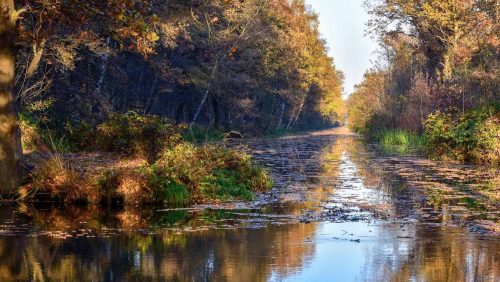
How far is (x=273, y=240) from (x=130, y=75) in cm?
3360

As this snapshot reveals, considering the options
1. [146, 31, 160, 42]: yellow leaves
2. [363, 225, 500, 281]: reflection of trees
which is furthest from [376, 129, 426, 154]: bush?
[363, 225, 500, 281]: reflection of trees

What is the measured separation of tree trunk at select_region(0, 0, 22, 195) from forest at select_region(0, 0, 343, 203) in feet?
0.07

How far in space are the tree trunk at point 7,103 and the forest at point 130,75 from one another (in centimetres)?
2

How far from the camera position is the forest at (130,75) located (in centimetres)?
1321

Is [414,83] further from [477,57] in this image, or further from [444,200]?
[444,200]

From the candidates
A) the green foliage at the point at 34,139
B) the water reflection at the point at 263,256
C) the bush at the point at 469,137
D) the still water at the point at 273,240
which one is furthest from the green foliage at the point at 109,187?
the bush at the point at 469,137

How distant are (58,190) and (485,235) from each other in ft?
27.2

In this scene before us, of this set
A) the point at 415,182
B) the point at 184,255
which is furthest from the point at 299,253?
the point at 415,182

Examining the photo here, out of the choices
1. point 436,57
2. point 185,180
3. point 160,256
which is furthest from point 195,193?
point 436,57

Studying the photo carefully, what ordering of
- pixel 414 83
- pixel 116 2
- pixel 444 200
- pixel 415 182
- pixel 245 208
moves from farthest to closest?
pixel 414 83 < pixel 415 182 < pixel 444 200 < pixel 245 208 < pixel 116 2

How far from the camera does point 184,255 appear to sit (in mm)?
8688

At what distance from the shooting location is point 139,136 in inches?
731

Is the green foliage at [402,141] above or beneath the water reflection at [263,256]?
above

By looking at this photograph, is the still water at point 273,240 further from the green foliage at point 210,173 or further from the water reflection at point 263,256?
the green foliage at point 210,173
